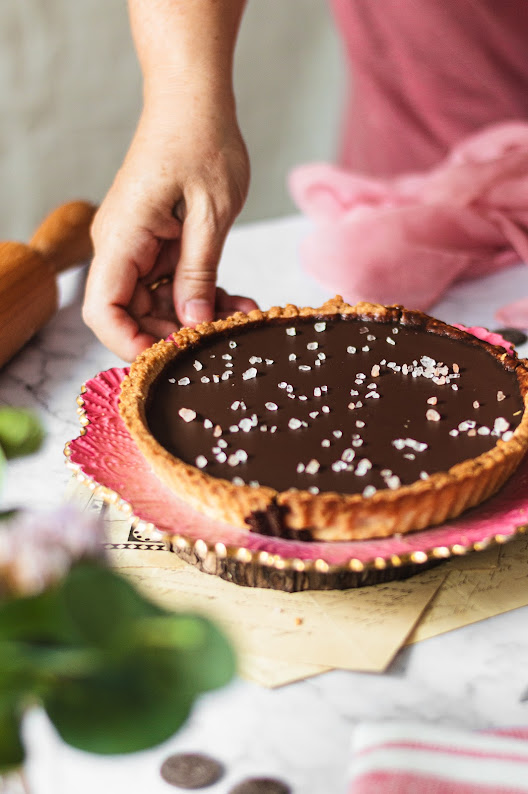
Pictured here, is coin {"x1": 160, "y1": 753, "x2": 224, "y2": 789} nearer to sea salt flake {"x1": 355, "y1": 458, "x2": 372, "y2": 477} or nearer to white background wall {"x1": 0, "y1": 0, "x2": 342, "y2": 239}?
sea salt flake {"x1": 355, "y1": 458, "x2": 372, "y2": 477}

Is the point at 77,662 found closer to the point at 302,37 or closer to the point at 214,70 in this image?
the point at 214,70

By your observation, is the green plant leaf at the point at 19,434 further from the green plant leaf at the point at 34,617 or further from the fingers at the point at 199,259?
the fingers at the point at 199,259

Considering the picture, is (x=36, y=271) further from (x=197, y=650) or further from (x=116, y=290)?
(x=197, y=650)

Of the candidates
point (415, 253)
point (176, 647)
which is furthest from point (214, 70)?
point (176, 647)

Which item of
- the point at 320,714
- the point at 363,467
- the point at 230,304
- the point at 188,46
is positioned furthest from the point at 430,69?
the point at 320,714

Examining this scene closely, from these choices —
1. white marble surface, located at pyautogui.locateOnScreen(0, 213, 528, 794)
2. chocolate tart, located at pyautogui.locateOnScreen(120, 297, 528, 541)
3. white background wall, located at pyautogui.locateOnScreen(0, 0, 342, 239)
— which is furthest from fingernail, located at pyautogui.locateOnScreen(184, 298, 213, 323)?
white background wall, located at pyautogui.locateOnScreen(0, 0, 342, 239)

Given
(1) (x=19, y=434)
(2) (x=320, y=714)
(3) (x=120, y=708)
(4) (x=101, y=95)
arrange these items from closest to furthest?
(3) (x=120, y=708) < (1) (x=19, y=434) < (2) (x=320, y=714) < (4) (x=101, y=95)

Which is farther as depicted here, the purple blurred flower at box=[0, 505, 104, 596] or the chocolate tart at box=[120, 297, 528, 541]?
the chocolate tart at box=[120, 297, 528, 541]

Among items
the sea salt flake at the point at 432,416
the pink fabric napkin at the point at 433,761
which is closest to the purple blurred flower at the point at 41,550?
the pink fabric napkin at the point at 433,761
